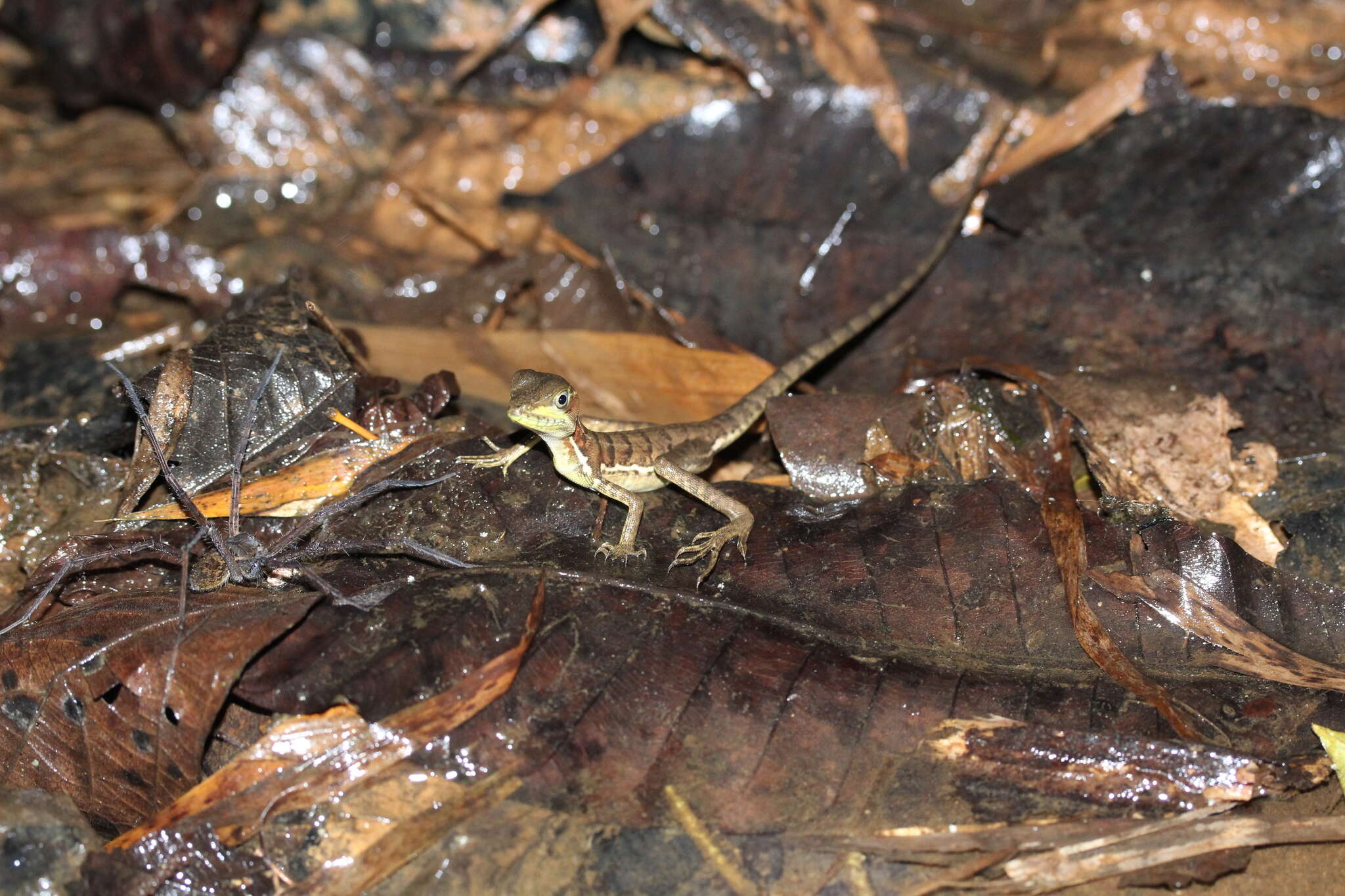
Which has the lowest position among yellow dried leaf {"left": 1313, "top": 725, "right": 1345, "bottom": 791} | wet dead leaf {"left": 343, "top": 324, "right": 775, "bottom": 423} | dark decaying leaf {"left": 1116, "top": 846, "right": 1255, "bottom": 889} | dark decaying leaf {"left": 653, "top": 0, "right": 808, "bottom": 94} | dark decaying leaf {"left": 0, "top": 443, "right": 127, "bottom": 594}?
dark decaying leaf {"left": 0, "top": 443, "right": 127, "bottom": 594}

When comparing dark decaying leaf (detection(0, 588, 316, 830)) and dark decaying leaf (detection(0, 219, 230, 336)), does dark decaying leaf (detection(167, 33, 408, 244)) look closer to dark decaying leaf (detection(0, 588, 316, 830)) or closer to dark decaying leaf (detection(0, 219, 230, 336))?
dark decaying leaf (detection(0, 219, 230, 336))

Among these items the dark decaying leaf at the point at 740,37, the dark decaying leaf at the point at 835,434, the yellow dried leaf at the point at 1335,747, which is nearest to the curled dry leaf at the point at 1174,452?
the dark decaying leaf at the point at 835,434

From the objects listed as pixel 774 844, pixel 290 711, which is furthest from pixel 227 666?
pixel 774 844

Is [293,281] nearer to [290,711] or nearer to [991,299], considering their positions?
[290,711]

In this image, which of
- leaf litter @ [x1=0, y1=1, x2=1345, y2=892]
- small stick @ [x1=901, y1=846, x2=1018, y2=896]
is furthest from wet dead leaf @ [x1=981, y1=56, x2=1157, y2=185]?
small stick @ [x1=901, y1=846, x2=1018, y2=896]

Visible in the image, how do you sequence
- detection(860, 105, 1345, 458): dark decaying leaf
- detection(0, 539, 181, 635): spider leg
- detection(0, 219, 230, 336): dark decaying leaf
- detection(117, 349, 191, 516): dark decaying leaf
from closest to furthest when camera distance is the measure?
1. detection(0, 539, 181, 635): spider leg
2. detection(117, 349, 191, 516): dark decaying leaf
3. detection(860, 105, 1345, 458): dark decaying leaf
4. detection(0, 219, 230, 336): dark decaying leaf

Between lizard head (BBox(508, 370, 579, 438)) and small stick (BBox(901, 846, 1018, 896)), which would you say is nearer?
small stick (BBox(901, 846, 1018, 896))

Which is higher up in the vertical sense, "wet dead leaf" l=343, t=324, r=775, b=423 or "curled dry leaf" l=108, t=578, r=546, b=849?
"wet dead leaf" l=343, t=324, r=775, b=423
